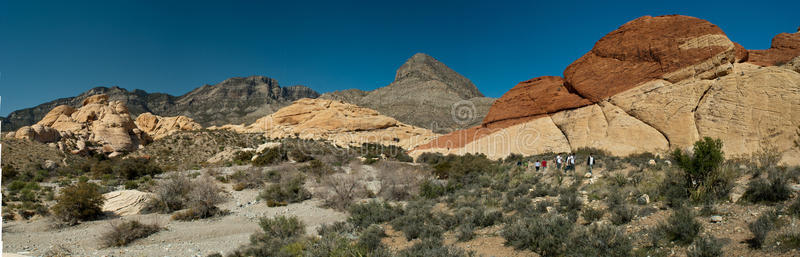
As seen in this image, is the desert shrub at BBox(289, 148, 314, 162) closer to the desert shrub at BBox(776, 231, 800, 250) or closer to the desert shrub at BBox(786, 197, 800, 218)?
the desert shrub at BBox(786, 197, 800, 218)

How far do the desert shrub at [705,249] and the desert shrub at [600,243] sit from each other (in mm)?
879

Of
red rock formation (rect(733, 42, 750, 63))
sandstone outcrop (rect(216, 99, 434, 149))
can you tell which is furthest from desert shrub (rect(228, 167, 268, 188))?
red rock formation (rect(733, 42, 750, 63))

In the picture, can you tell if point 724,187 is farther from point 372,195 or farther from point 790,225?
point 372,195

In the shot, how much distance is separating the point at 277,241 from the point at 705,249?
352 inches

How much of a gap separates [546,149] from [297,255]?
800 inches

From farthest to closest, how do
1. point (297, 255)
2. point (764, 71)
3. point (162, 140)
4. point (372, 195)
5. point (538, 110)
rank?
1. point (162, 140)
2. point (538, 110)
3. point (372, 195)
4. point (764, 71)
5. point (297, 255)

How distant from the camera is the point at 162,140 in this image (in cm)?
3738

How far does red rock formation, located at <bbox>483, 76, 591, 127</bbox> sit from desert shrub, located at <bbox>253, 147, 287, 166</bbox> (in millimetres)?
18029

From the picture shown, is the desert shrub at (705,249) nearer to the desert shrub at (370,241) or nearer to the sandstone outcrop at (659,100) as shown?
the desert shrub at (370,241)

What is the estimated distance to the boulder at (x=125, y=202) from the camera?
13570 millimetres

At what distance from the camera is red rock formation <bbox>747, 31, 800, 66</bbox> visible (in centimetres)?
1692

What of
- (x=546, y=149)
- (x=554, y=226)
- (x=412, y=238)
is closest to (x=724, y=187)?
(x=554, y=226)

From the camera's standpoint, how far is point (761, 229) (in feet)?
18.0

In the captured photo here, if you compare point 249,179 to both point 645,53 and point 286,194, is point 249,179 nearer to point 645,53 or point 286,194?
point 286,194
